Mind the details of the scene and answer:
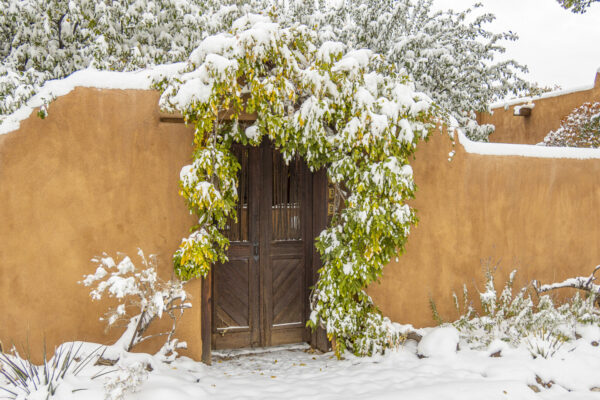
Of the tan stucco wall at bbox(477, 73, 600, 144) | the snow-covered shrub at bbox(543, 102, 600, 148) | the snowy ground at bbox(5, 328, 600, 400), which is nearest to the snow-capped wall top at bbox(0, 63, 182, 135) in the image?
the snowy ground at bbox(5, 328, 600, 400)

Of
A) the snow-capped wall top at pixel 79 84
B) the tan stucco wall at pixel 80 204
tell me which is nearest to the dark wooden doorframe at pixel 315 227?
the tan stucco wall at pixel 80 204

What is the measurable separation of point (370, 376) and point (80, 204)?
3.07 m

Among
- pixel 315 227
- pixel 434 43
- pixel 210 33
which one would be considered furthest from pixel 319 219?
pixel 434 43

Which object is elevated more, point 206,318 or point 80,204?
point 80,204

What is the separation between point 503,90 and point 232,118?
26.1ft

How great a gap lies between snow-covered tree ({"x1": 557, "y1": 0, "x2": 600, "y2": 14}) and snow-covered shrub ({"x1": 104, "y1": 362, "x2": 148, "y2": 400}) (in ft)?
33.1

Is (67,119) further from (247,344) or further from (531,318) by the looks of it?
(531,318)

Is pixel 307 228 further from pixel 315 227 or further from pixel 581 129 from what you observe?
pixel 581 129

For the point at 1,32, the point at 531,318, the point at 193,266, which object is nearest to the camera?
the point at 193,266

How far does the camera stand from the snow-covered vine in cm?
385

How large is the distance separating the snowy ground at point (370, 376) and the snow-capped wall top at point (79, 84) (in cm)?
220

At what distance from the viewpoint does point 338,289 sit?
14.3 ft

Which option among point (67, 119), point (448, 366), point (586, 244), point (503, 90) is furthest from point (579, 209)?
point (67, 119)

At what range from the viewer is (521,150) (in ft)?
18.6
